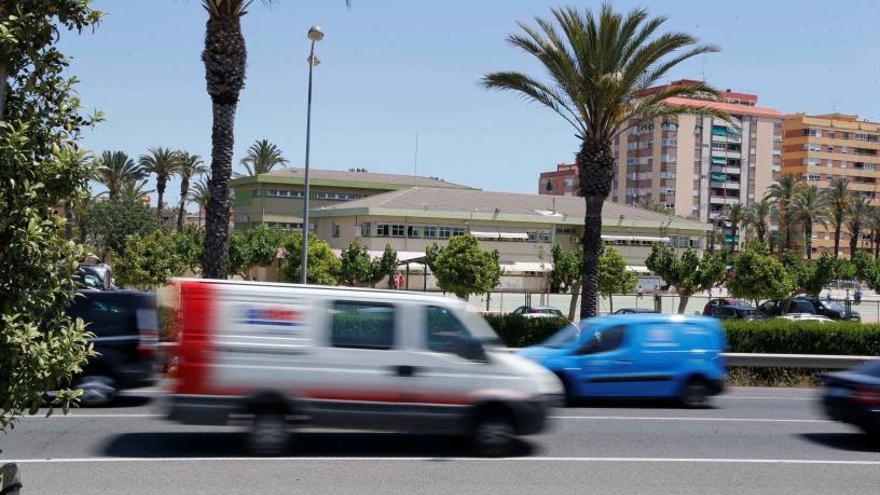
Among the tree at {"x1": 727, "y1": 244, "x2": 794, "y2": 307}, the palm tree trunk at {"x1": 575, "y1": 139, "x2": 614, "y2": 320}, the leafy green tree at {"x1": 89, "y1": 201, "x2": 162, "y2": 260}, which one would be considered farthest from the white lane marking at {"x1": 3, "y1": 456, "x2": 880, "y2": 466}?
the leafy green tree at {"x1": 89, "y1": 201, "x2": 162, "y2": 260}

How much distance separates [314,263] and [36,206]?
5134cm

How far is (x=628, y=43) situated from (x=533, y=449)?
15001mm

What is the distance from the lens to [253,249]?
6366 centimetres

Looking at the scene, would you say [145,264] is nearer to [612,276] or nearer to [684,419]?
[612,276]

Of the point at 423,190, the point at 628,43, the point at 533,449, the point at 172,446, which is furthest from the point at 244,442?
the point at 423,190

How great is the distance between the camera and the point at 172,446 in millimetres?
11367

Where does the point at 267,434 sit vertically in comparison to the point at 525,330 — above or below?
below

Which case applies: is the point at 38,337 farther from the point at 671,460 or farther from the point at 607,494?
the point at 671,460

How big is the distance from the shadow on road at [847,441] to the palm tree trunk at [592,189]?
11007 millimetres

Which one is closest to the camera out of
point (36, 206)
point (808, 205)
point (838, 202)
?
point (36, 206)

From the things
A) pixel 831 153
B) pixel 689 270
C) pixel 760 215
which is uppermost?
pixel 831 153

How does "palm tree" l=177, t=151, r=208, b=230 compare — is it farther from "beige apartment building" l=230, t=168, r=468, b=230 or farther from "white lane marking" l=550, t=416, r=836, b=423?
"white lane marking" l=550, t=416, r=836, b=423

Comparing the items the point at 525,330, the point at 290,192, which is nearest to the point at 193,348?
the point at 525,330

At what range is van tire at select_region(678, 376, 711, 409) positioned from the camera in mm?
16078
